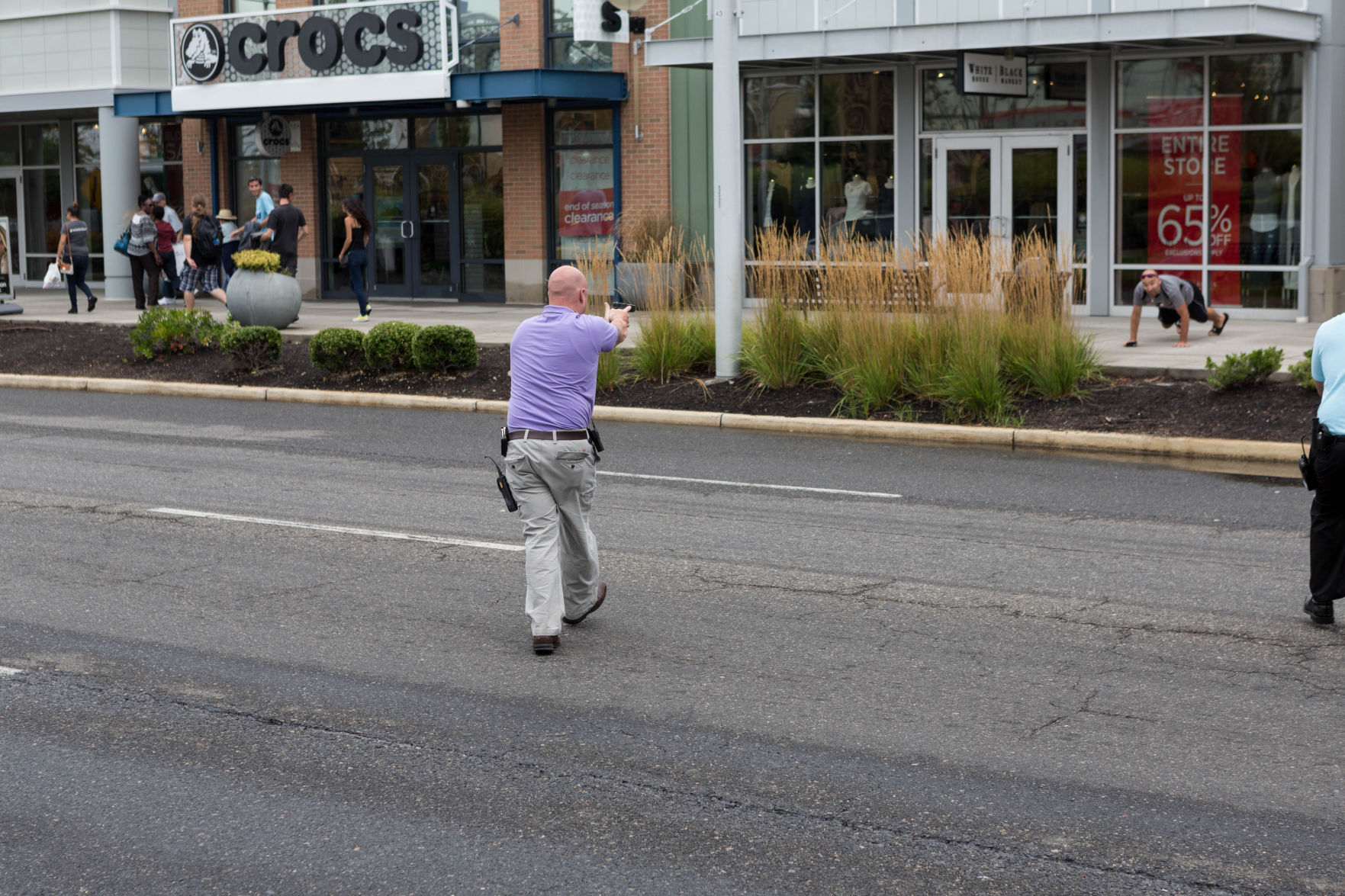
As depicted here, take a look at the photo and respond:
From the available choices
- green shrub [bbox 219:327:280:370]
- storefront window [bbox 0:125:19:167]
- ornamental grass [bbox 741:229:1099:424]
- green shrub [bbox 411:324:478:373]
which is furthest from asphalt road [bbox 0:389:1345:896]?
storefront window [bbox 0:125:19:167]

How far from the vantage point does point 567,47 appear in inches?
992

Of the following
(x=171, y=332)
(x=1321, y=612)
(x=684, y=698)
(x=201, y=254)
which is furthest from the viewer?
(x=201, y=254)

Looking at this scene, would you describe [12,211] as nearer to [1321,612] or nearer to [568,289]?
[568,289]

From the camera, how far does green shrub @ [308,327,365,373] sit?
1695 centimetres

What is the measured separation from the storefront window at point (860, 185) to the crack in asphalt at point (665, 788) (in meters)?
17.8

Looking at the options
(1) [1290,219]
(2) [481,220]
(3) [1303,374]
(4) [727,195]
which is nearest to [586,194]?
(2) [481,220]

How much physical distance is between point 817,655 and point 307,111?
23478mm

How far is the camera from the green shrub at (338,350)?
17.0 m

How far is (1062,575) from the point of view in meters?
8.05

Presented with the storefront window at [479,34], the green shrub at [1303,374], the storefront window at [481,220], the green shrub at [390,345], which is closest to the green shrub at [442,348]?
the green shrub at [390,345]

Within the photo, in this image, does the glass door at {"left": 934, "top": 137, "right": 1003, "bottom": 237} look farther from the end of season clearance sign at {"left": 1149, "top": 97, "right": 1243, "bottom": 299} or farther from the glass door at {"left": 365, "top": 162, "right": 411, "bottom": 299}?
the glass door at {"left": 365, "top": 162, "right": 411, "bottom": 299}

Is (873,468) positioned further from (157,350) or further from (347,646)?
(157,350)

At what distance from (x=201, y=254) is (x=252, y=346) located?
271 inches

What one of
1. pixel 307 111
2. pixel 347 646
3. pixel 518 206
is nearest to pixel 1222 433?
pixel 347 646
